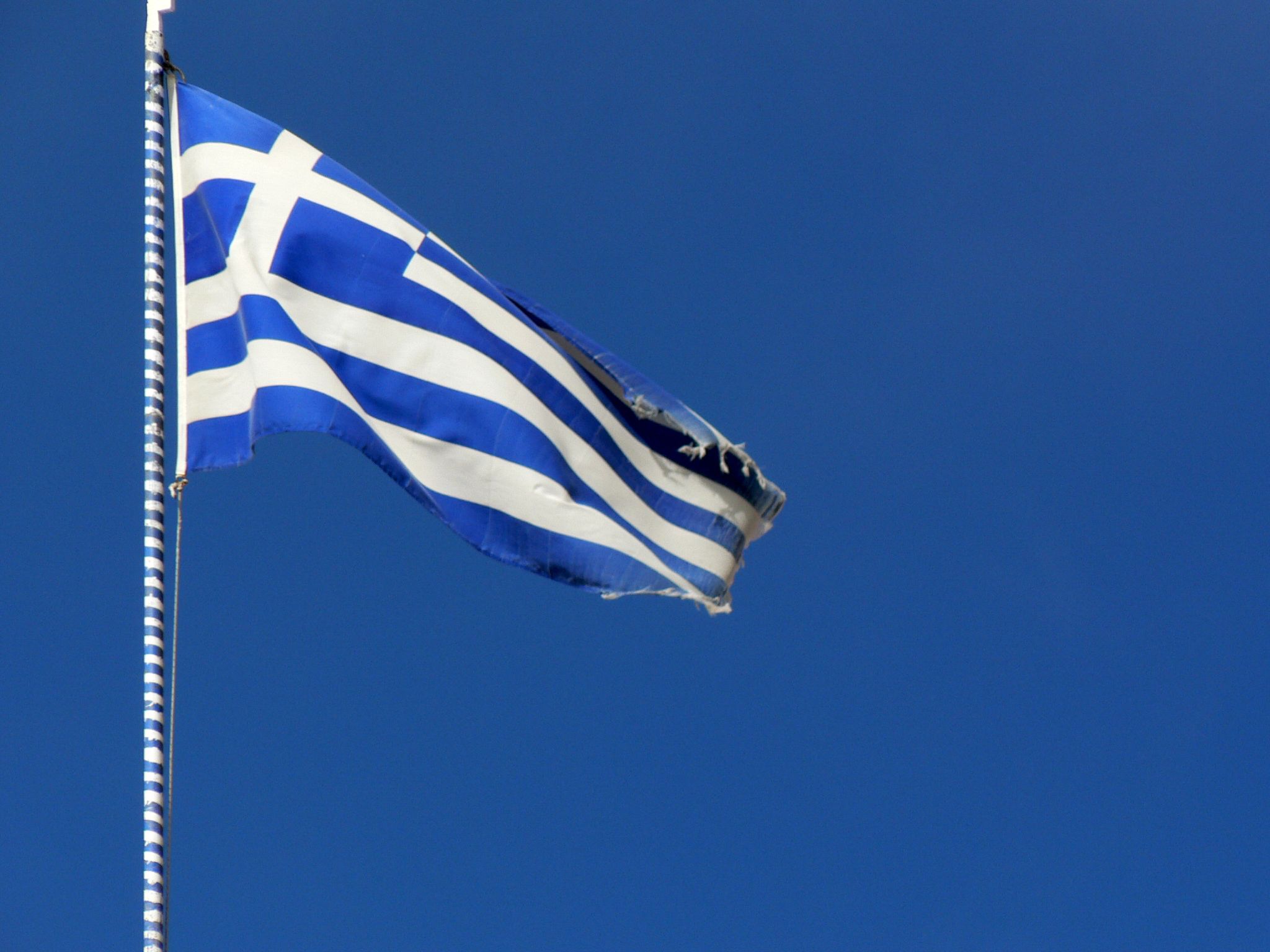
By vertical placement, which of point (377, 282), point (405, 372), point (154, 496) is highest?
point (377, 282)

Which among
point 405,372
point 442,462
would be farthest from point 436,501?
point 405,372

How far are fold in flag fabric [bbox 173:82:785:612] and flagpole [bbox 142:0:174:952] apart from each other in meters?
0.56

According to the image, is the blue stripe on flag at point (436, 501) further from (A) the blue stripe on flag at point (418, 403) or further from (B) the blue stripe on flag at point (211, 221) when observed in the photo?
(B) the blue stripe on flag at point (211, 221)

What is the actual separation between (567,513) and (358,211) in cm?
350

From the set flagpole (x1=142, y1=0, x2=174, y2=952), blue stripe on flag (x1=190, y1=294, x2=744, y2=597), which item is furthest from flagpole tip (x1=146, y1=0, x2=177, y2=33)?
blue stripe on flag (x1=190, y1=294, x2=744, y2=597)

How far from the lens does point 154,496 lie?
13.2m

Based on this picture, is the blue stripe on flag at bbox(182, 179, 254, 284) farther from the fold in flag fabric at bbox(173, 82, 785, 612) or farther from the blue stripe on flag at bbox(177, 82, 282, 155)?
the blue stripe on flag at bbox(177, 82, 282, 155)

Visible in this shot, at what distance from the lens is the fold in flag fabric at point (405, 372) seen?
14.8 metres

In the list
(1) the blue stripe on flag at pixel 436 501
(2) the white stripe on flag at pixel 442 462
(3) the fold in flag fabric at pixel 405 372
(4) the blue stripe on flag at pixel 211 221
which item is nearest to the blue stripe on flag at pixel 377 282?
(3) the fold in flag fabric at pixel 405 372

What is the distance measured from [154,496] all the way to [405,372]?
11.0ft

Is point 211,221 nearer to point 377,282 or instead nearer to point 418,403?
point 377,282

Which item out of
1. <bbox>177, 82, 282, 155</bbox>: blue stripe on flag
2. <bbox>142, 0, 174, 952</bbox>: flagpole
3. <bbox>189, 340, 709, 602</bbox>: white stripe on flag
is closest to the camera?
<bbox>142, 0, 174, 952</bbox>: flagpole

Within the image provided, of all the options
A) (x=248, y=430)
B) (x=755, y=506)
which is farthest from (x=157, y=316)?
(x=755, y=506)

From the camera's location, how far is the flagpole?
12.0 meters
